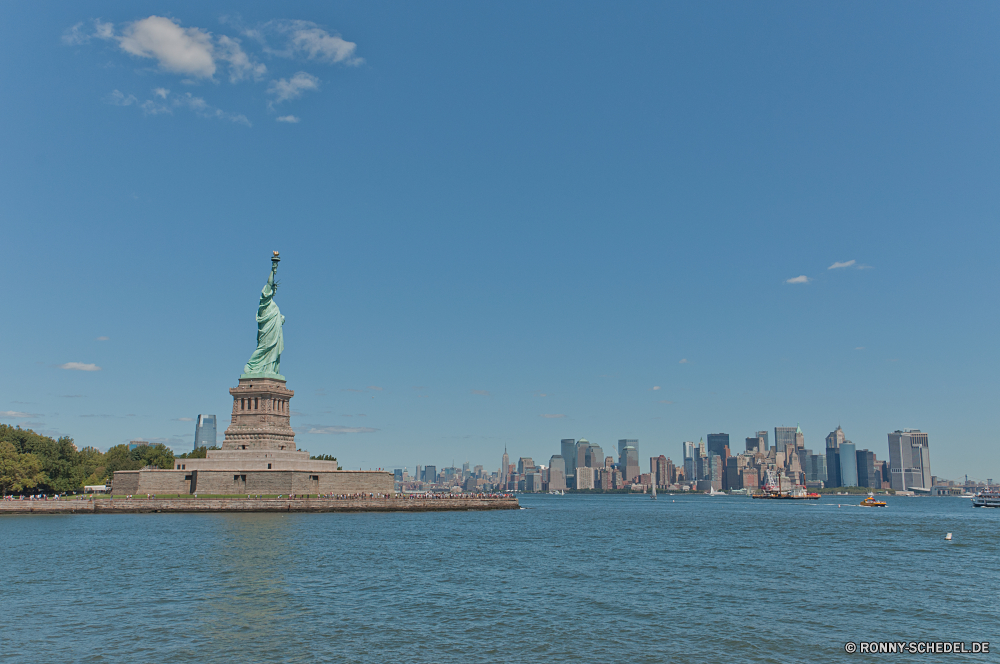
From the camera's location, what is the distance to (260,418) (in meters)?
88.2

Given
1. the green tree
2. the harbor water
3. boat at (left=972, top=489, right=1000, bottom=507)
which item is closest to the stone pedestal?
the green tree

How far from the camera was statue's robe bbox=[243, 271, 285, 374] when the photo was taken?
91.6 meters

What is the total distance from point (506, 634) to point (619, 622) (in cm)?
457

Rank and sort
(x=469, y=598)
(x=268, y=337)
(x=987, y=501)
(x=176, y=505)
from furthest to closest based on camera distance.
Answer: (x=987, y=501) < (x=268, y=337) < (x=176, y=505) < (x=469, y=598)

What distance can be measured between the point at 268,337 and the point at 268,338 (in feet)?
0.49

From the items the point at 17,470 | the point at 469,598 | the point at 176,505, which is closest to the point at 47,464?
the point at 17,470

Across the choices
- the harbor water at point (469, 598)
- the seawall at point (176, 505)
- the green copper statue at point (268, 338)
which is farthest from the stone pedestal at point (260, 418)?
the harbor water at point (469, 598)

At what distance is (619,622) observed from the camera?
2538 centimetres

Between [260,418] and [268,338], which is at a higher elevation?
[268,338]

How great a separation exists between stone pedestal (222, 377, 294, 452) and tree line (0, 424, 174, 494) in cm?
2135

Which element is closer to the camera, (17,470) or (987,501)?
(17,470)

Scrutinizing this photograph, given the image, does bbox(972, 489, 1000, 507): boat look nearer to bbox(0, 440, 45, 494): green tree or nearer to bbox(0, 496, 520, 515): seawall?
bbox(0, 496, 520, 515): seawall

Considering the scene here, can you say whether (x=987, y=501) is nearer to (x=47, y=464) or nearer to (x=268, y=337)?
(x=268, y=337)

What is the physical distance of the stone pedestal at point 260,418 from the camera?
285 ft
